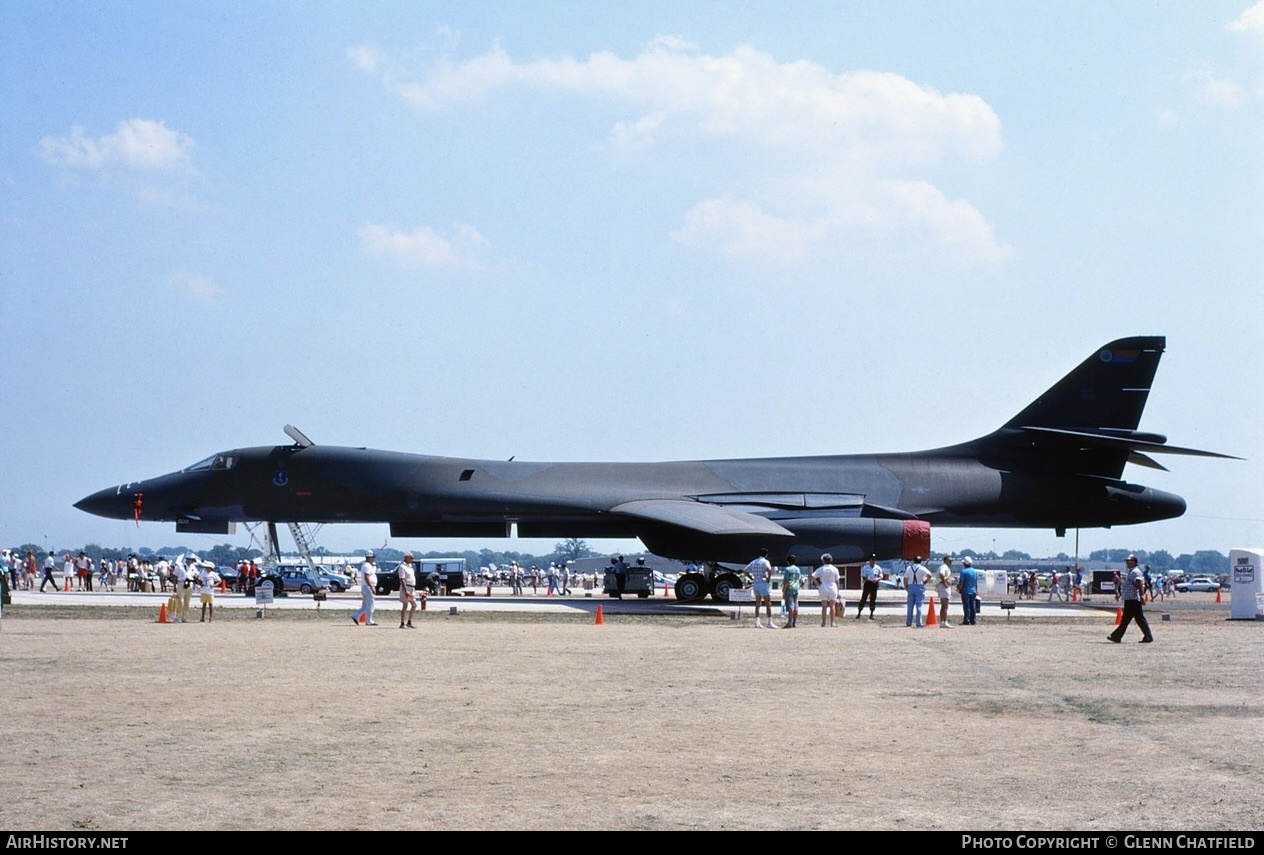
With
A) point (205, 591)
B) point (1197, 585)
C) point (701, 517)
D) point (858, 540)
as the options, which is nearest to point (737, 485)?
point (701, 517)

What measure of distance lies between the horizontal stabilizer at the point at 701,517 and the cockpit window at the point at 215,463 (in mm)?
10191

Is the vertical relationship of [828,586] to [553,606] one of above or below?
above

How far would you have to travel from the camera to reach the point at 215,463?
33.8m

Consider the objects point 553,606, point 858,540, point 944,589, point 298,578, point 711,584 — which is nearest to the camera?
point 944,589

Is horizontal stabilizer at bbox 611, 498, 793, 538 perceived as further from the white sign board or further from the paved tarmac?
the white sign board

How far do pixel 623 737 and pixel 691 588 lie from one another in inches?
914

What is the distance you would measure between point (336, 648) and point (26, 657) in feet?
12.5

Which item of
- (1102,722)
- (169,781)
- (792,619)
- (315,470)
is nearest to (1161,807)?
(1102,722)

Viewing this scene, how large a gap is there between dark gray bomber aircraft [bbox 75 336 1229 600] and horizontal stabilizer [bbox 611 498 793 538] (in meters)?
0.28

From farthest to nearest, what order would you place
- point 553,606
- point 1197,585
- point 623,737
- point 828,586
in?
point 1197,585
point 553,606
point 828,586
point 623,737

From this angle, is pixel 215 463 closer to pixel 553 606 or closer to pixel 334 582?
pixel 553 606

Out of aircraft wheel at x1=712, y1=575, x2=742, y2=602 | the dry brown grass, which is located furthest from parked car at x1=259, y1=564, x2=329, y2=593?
the dry brown grass

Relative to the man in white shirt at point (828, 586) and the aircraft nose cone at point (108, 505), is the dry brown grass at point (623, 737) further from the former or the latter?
the aircraft nose cone at point (108, 505)

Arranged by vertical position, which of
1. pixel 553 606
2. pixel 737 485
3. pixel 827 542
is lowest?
pixel 553 606
